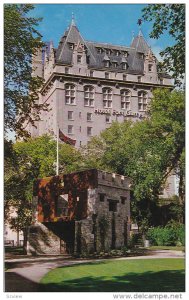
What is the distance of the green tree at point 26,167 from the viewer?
71.7ft

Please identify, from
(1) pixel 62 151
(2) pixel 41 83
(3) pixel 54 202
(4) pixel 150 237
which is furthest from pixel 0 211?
(1) pixel 62 151

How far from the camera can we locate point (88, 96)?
28219mm

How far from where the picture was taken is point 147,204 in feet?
92.4

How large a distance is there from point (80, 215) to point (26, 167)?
506 cm

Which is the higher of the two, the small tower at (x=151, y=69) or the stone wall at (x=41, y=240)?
the small tower at (x=151, y=69)

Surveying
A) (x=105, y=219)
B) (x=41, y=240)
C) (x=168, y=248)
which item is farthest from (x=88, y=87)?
(x=168, y=248)

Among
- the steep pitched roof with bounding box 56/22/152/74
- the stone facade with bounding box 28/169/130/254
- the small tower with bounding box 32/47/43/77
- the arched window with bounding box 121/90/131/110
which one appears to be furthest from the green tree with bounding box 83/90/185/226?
the small tower with bounding box 32/47/43/77

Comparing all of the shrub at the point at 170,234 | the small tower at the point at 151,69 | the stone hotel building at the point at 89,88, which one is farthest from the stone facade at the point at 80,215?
the small tower at the point at 151,69

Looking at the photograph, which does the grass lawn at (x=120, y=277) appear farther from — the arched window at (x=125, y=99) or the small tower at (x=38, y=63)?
the arched window at (x=125, y=99)

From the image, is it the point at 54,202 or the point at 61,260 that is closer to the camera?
the point at 61,260

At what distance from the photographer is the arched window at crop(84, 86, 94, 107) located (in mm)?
28031

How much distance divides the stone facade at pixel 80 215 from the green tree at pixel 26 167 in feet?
2.47

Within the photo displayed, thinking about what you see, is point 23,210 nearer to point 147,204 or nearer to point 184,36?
point 147,204

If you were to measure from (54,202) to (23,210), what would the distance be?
2074 mm
